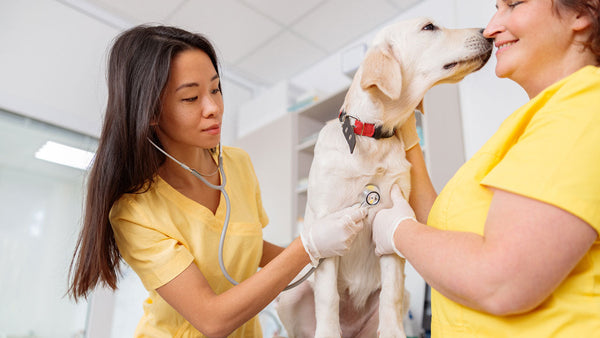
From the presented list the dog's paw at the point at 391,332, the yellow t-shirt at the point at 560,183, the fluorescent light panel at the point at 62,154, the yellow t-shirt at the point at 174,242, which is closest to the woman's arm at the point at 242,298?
the yellow t-shirt at the point at 174,242

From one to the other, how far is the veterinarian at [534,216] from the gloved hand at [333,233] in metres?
0.13

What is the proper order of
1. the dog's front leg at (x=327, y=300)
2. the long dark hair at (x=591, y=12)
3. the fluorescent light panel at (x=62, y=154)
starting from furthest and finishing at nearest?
the fluorescent light panel at (x=62, y=154)
the dog's front leg at (x=327, y=300)
the long dark hair at (x=591, y=12)

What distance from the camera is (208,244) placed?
118 centimetres

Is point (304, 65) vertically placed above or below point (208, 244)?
above

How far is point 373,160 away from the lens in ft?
3.30

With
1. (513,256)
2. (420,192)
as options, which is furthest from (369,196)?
(513,256)

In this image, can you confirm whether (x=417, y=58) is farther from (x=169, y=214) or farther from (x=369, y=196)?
(x=169, y=214)

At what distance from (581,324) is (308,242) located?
51 centimetres

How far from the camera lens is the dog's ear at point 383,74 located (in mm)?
995

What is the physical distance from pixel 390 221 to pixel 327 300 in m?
0.24

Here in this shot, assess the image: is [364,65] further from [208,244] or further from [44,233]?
[44,233]

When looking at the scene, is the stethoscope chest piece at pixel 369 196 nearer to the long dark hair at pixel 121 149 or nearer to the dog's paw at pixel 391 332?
the dog's paw at pixel 391 332

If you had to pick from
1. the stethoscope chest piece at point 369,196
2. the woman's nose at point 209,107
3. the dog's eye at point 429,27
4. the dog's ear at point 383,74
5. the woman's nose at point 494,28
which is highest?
the dog's eye at point 429,27


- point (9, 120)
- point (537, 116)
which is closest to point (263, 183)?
point (9, 120)
